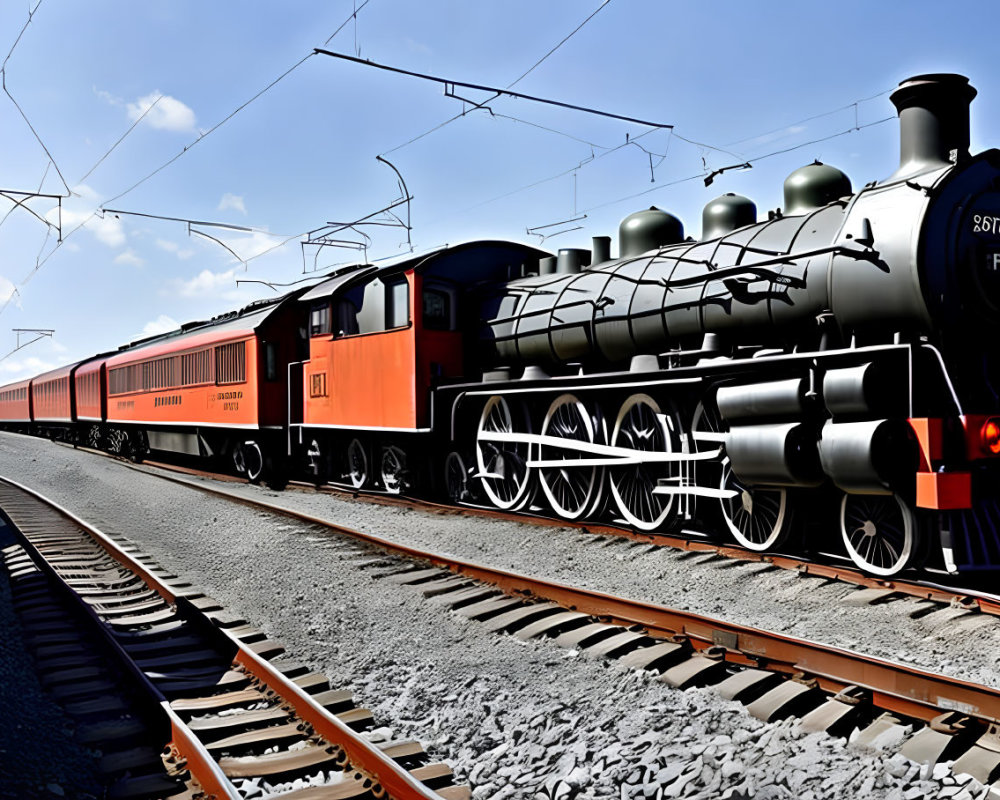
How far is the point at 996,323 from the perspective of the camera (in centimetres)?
599

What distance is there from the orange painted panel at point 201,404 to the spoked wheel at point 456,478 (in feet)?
15.1

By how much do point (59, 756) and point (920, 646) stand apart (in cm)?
438

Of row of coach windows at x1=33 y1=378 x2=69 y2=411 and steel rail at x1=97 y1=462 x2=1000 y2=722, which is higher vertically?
row of coach windows at x1=33 y1=378 x2=69 y2=411

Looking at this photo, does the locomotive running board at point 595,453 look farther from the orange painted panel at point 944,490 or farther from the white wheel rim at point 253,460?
the white wheel rim at point 253,460

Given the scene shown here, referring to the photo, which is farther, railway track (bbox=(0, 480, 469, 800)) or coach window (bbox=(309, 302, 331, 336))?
coach window (bbox=(309, 302, 331, 336))

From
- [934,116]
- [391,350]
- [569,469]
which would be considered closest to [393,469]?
[391,350]

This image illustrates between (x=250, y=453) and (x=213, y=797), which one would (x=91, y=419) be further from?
(x=213, y=797)

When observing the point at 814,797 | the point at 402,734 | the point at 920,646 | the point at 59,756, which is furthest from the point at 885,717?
the point at 59,756

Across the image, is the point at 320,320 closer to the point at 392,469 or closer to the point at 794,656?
the point at 392,469

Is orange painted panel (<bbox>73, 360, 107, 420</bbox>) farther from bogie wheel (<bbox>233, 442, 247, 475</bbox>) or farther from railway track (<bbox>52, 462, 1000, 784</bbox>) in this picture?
railway track (<bbox>52, 462, 1000, 784</bbox>)

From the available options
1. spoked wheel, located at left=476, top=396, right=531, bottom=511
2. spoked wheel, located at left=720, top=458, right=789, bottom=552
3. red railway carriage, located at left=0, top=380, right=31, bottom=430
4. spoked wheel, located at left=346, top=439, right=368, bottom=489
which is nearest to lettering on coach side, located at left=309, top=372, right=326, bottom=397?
spoked wheel, located at left=346, top=439, right=368, bottom=489

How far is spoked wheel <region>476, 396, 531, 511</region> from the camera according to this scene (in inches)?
370

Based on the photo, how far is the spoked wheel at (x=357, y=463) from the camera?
38.9 ft

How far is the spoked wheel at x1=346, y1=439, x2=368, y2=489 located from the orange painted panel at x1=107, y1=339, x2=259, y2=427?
7.86ft
